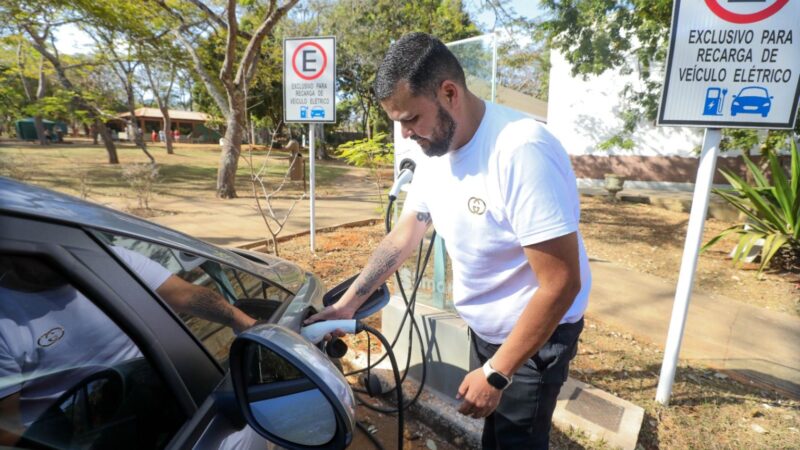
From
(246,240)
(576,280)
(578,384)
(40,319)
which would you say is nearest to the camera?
(40,319)

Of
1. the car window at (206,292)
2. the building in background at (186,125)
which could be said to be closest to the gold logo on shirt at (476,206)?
the car window at (206,292)

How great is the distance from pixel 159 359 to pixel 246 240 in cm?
584

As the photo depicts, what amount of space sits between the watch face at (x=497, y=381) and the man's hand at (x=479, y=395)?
12 millimetres

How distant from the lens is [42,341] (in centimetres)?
92

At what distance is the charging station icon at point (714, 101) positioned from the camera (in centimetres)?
229

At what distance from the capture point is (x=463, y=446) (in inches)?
97.5

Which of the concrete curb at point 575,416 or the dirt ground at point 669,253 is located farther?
the dirt ground at point 669,253

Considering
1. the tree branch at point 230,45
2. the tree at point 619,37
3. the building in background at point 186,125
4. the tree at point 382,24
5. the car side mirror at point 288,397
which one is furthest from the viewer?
the building in background at point 186,125

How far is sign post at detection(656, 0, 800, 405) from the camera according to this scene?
2.15 m

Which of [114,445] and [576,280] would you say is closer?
[114,445]

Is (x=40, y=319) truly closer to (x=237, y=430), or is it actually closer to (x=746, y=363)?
(x=237, y=430)

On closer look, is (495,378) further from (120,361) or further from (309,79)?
(309,79)

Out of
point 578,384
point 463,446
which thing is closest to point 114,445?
point 463,446

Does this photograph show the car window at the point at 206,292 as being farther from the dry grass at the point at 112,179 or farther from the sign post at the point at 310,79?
the dry grass at the point at 112,179
